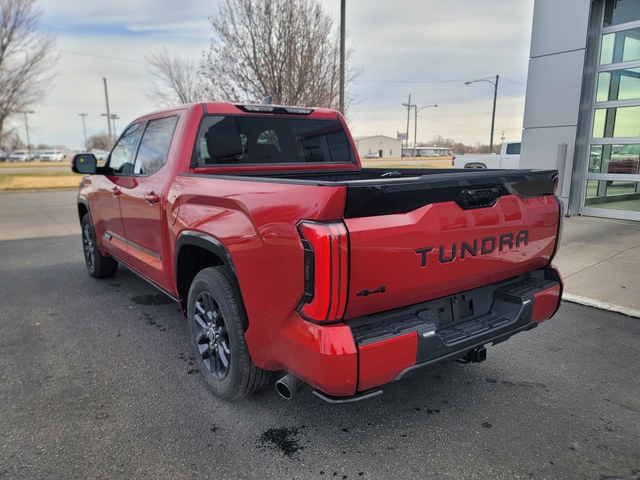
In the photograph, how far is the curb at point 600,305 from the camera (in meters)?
4.54

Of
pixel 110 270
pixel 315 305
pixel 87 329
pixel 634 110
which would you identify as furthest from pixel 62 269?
pixel 634 110

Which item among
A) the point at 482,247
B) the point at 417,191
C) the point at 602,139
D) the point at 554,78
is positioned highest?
the point at 554,78

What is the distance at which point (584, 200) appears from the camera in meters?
10.1

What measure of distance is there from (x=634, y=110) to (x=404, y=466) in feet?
32.6

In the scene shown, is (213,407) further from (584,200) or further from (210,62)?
(210,62)

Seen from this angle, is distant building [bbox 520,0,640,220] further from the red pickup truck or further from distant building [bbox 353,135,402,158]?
distant building [bbox 353,135,402,158]

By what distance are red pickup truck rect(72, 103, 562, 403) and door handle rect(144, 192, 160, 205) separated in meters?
0.02

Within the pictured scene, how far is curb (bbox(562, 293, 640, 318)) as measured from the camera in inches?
179

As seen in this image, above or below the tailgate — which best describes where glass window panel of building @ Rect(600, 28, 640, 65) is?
above

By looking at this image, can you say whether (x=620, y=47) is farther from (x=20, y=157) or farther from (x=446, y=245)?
(x=20, y=157)

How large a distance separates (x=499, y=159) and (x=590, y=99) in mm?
8520

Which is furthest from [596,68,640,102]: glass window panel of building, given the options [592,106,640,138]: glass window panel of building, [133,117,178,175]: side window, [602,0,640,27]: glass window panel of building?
[133,117,178,175]: side window

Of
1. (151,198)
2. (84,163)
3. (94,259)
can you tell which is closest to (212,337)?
(151,198)

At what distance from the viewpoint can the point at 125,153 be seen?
15.6 ft
